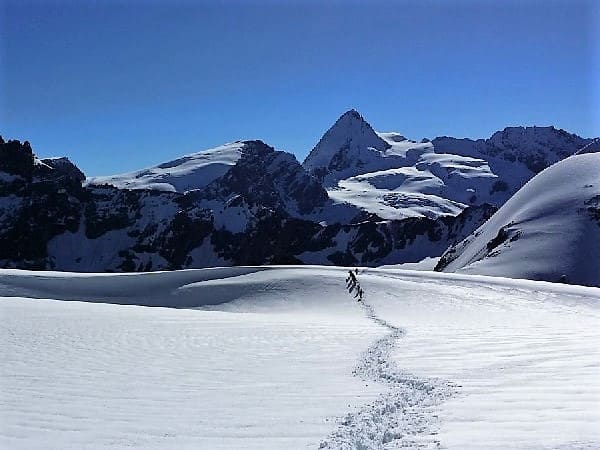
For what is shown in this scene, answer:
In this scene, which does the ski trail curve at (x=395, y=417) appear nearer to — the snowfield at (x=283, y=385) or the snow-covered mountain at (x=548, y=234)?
the snowfield at (x=283, y=385)

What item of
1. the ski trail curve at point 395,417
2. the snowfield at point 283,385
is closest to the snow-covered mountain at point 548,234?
the snowfield at point 283,385

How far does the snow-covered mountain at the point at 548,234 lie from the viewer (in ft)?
193

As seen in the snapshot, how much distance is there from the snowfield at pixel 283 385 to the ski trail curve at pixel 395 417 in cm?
3

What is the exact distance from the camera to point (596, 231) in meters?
65.0

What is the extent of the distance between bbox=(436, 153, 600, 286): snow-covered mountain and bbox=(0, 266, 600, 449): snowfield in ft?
124

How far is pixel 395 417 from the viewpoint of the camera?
8.16 m

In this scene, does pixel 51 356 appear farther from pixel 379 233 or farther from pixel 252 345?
pixel 379 233

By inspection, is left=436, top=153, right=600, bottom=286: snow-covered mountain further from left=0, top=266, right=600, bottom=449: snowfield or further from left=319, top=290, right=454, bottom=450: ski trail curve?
left=319, top=290, right=454, bottom=450: ski trail curve

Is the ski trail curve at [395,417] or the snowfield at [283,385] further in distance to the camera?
the snowfield at [283,385]

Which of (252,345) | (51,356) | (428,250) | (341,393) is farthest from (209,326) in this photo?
(428,250)

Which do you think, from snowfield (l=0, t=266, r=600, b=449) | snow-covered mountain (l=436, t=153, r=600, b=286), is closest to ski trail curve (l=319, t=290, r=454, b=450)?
snowfield (l=0, t=266, r=600, b=449)

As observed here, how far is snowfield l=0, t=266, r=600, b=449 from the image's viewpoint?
7305 millimetres

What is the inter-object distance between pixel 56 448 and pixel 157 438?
4.24 feet

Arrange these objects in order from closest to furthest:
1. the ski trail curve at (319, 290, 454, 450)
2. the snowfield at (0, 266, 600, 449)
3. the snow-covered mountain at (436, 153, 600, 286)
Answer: the ski trail curve at (319, 290, 454, 450)
the snowfield at (0, 266, 600, 449)
the snow-covered mountain at (436, 153, 600, 286)
